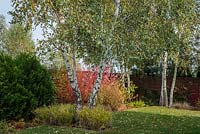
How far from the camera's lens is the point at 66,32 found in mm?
11188

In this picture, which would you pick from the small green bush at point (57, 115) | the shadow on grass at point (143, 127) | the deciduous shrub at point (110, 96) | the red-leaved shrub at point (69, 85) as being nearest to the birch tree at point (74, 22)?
the small green bush at point (57, 115)

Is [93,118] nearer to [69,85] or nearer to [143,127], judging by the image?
[143,127]

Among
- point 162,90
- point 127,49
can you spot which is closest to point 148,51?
point 127,49

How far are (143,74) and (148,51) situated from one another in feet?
40.7

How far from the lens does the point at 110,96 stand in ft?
56.0

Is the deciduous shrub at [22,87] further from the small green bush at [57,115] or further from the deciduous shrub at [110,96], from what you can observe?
the deciduous shrub at [110,96]

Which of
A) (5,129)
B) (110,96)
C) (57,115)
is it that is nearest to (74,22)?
(57,115)

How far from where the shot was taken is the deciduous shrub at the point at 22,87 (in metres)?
12.1

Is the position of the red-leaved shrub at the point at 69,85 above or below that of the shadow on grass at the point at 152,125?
Answer: above

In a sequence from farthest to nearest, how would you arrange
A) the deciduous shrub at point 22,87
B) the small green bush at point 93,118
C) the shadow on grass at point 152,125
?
the deciduous shrub at point 22,87
the small green bush at point 93,118
the shadow on grass at point 152,125

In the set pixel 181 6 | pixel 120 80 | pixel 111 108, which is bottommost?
pixel 111 108

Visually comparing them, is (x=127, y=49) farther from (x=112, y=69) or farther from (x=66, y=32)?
(x=112, y=69)

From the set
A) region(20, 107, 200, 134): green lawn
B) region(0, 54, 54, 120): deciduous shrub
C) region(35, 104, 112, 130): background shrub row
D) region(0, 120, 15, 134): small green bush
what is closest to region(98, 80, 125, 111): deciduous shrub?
region(20, 107, 200, 134): green lawn

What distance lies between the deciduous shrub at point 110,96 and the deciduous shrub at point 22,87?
3730mm
